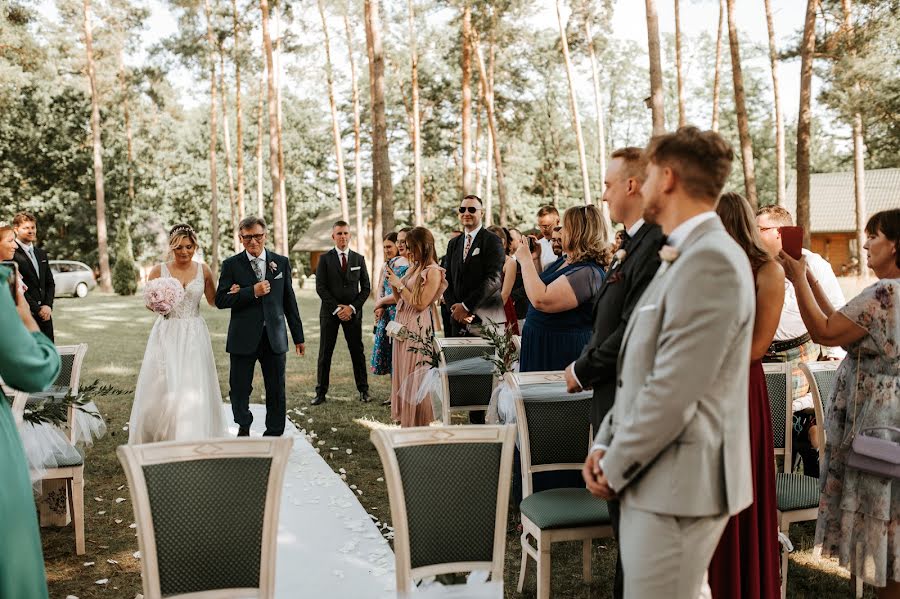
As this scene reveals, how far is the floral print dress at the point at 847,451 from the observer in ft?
10.1

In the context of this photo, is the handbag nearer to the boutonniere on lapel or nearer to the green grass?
the green grass

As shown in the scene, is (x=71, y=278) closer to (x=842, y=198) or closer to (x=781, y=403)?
(x=781, y=403)

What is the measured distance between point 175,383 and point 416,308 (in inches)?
84.6

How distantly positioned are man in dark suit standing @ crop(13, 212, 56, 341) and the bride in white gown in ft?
9.91

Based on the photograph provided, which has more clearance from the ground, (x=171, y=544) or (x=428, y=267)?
(x=428, y=267)

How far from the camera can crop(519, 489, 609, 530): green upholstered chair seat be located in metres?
3.25

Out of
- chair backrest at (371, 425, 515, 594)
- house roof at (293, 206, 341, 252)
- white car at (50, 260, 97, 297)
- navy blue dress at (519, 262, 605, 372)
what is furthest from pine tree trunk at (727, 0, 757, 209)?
house roof at (293, 206, 341, 252)

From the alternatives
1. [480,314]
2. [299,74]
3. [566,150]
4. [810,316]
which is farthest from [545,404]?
[566,150]

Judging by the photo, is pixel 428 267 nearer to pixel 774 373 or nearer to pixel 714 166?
pixel 774 373

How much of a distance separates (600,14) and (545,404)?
23.7 meters

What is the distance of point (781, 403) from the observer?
410 cm

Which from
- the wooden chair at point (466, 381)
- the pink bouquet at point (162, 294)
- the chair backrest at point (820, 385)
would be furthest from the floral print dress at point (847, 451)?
the pink bouquet at point (162, 294)

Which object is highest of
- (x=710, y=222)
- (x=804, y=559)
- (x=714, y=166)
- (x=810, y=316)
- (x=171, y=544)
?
(x=714, y=166)

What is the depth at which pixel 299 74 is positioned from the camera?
3061cm
